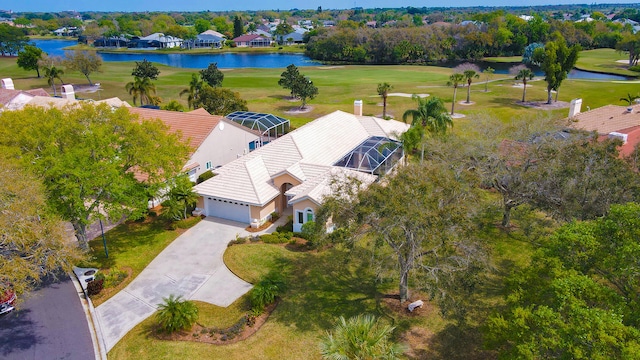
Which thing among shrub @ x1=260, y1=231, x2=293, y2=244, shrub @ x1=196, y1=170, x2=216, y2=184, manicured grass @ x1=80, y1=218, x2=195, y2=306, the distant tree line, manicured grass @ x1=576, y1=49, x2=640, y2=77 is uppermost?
the distant tree line

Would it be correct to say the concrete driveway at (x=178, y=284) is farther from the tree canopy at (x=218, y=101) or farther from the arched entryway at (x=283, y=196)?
the tree canopy at (x=218, y=101)

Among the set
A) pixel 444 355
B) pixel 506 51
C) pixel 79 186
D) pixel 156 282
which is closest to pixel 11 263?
pixel 79 186

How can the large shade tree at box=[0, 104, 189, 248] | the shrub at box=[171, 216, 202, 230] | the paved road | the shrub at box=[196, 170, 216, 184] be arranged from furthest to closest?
1. the shrub at box=[196, 170, 216, 184]
2. the shrub at box=[171, 216, 202, 230]
3. the large shade tree at box=[0, 104, 189, 248]
4. the paved road

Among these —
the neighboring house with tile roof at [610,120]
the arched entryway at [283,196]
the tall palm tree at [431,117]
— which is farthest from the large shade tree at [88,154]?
the neighboring house with tile roof at [610,120]

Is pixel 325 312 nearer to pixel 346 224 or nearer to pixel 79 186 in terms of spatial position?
pixel 346 224

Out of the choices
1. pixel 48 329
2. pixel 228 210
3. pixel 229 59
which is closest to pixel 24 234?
pixel 48 329

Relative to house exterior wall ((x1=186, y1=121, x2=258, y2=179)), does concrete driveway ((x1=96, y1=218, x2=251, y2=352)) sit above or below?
below

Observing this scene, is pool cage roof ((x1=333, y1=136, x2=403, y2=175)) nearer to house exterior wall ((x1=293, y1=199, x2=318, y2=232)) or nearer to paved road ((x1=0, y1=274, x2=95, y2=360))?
house exterior wall ((x1=293, y1=199, x2=318, y2=232))

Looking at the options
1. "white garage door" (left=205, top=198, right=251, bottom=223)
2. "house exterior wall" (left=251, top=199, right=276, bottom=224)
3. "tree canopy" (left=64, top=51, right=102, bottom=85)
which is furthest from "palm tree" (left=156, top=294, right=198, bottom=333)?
"tree canopy" (left=64, top=51, right=102, bottom=85)
